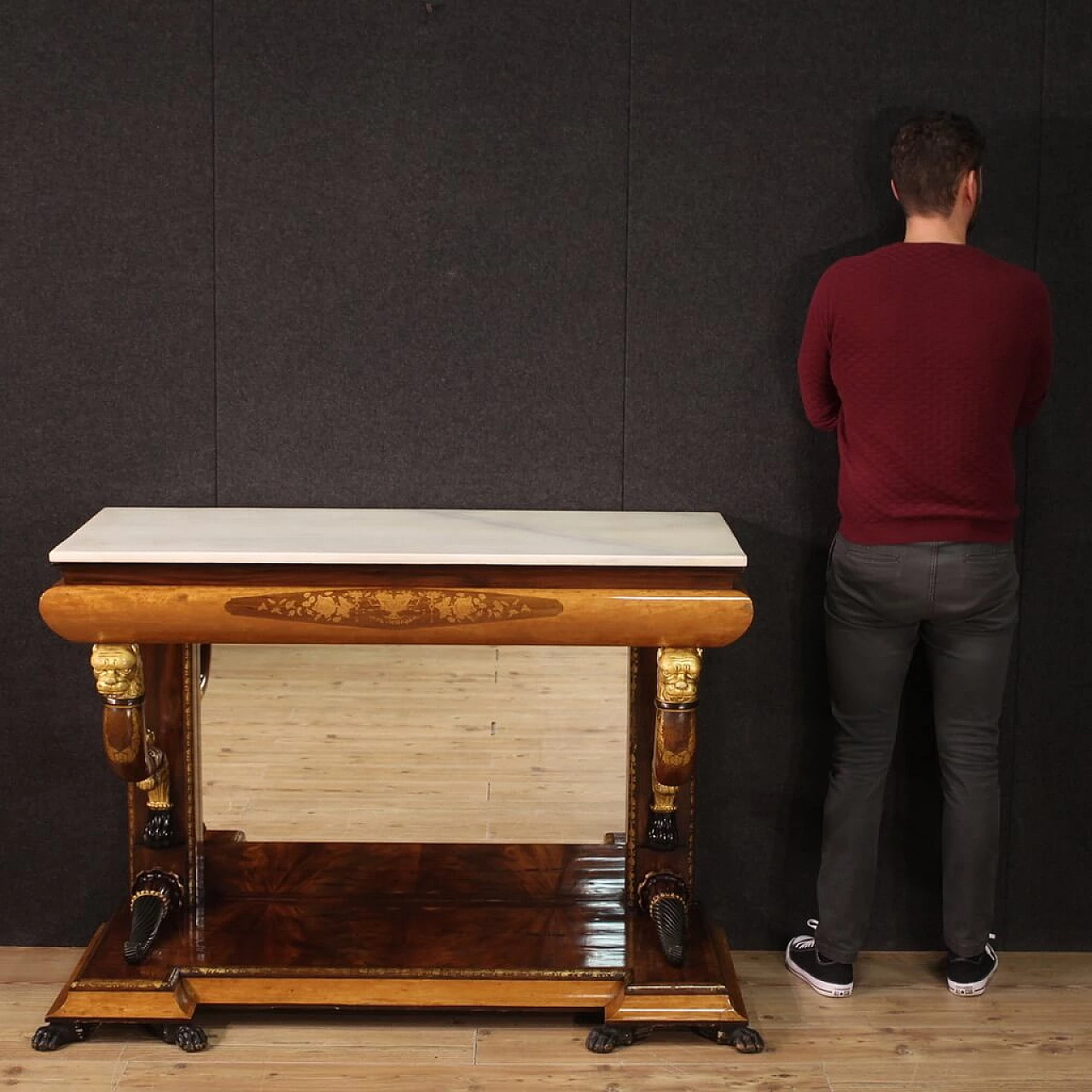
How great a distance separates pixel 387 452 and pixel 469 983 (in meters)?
1.12

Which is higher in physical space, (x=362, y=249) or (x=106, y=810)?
(x=362, y=249)

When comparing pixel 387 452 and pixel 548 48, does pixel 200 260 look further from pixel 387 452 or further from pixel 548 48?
pixel 548 48

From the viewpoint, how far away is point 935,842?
3.39 metres

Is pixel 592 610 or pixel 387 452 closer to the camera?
pixel 592 610

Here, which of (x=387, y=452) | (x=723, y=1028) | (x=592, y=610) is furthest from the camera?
(x=387, y=452)

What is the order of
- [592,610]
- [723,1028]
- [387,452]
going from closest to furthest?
[592,610], [723,1028], [387,452]

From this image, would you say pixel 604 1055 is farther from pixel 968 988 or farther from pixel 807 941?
pixel 968 988

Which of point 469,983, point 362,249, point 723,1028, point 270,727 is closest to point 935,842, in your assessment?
point 723,1028

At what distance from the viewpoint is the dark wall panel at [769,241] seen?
3.10 m

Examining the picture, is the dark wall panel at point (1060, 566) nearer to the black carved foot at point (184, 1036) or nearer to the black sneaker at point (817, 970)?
the black sneaker at point (817, 970)

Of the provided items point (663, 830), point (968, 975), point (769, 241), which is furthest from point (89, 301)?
point (968, 975)

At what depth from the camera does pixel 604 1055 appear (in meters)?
2.96

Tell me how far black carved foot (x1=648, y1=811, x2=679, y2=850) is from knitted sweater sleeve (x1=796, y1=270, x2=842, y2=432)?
0.89 metres

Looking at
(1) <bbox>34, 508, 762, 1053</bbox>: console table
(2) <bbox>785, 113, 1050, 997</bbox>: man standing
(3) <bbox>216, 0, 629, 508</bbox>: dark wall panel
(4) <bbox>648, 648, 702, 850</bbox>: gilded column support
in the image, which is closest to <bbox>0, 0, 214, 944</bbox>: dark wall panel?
(3) <bbox>216, 0, 629, 508</bbox>: dark wall panel
